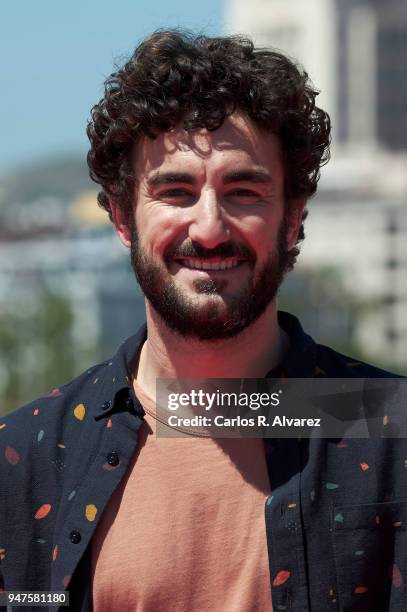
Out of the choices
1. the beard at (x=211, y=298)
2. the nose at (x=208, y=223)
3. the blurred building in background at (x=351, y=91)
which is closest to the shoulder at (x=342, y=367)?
the beard at (x=211, y=298)

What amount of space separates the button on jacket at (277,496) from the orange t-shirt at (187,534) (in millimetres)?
50

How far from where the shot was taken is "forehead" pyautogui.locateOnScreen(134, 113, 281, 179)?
3.40m

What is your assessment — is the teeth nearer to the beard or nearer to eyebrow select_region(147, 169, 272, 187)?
the beard

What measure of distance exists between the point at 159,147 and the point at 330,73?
453 feet

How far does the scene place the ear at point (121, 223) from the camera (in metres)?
3.69

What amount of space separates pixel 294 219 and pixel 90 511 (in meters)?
1.05

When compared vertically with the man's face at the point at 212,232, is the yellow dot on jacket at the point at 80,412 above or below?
below

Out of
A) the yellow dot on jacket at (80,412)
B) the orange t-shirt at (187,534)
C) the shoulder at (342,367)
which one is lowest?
the orange t-shirt at (187,534)

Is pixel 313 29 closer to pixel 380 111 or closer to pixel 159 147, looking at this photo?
pixel 380 111

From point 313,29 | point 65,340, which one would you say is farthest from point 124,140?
point 313,29

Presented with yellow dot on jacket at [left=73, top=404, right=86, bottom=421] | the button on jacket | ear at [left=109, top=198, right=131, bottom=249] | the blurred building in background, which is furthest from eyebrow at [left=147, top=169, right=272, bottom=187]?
the blurred building in background

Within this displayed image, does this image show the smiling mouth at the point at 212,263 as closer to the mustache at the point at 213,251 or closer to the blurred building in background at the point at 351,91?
the mustache at the point at 213,251

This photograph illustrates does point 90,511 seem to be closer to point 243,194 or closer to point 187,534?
point 187,534

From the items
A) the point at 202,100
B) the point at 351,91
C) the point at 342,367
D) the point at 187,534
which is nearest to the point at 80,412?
the point at 187,534
